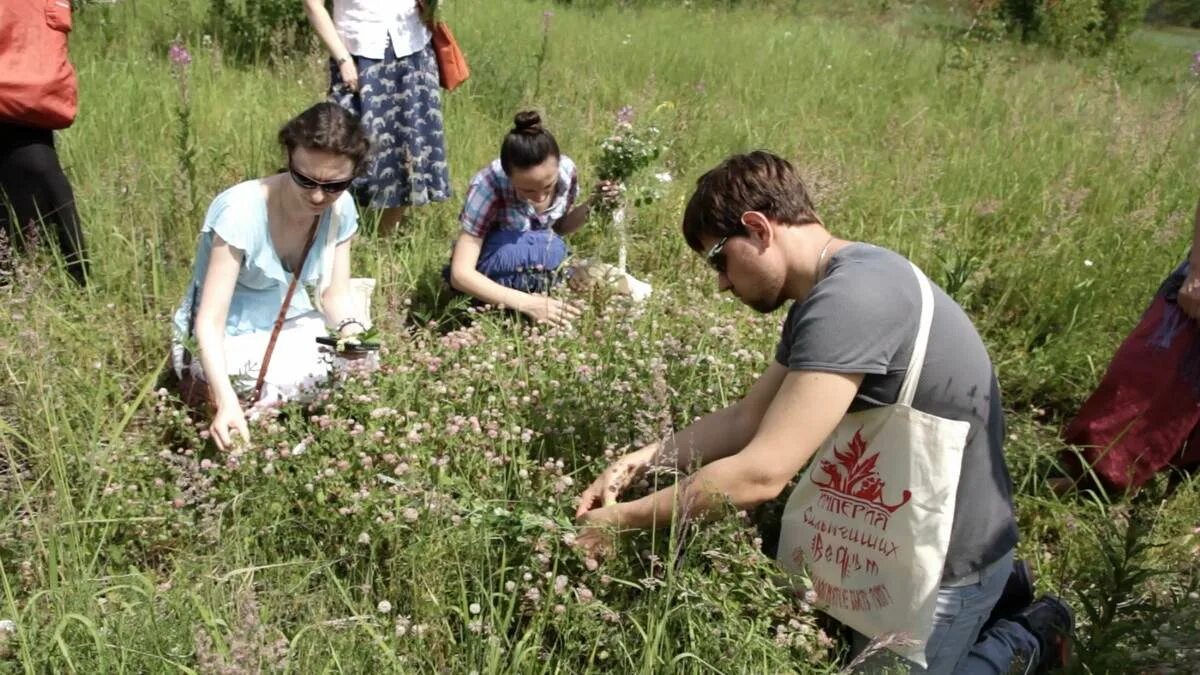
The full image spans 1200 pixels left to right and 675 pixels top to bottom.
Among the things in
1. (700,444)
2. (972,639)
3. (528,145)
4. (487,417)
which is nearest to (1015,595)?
(972,639)

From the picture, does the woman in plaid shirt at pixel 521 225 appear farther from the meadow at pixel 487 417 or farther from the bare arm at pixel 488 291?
the meadow at pixel 487 417

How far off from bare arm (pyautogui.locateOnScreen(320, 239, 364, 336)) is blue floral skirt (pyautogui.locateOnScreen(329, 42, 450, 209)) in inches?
40.7

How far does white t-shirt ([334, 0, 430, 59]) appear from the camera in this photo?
432 cm

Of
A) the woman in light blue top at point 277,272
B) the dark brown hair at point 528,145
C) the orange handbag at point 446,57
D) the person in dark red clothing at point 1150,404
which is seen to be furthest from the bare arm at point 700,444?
the orange handbag at point 446,57

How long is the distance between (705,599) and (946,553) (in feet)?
1.92

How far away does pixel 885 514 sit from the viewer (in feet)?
7.25

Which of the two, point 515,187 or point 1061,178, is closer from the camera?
point 515,187

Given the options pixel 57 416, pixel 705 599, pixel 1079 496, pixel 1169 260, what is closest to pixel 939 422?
pixel 705 599

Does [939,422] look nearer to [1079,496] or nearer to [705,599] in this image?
[705,599]

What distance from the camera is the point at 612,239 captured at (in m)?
4.21

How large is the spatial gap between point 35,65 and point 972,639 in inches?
144

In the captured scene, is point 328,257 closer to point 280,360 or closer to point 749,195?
point 280,360

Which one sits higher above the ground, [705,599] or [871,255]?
[871,255]

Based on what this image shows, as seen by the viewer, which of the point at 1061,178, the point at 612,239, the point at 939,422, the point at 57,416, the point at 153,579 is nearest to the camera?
the point at 939,422
